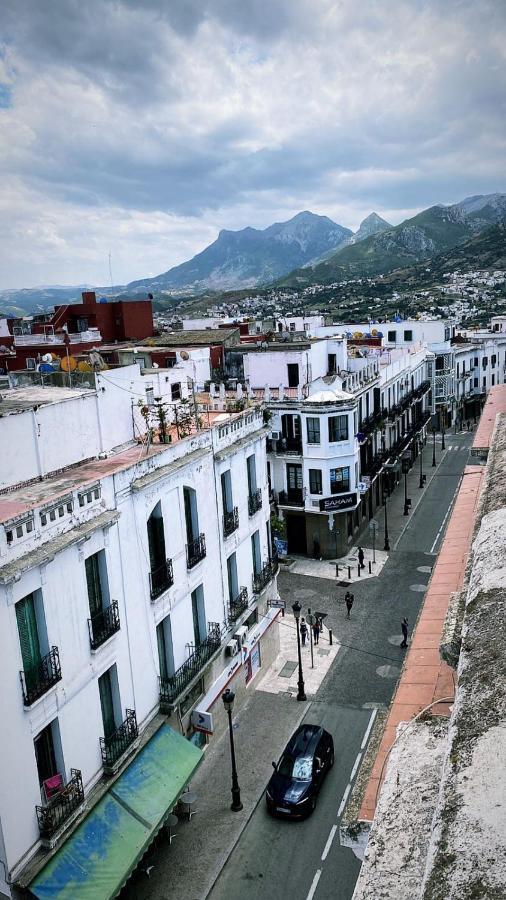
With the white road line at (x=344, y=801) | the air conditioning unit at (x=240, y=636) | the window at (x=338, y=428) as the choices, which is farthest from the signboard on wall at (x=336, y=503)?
the white road line at (x=344, y=801)

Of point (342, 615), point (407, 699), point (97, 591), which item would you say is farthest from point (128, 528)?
point (342, 615)

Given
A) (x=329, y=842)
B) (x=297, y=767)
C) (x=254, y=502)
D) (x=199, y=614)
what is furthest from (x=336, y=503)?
(x=329, y=842)

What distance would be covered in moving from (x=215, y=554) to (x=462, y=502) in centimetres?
1486

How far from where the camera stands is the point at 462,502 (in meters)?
10.8

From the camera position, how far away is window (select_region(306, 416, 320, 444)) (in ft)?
136

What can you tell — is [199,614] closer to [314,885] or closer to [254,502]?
[254,502]

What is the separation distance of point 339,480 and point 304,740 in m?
21.3

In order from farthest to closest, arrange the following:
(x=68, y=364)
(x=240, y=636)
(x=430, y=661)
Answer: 1. (x=240, y=636)
2. (x=68, y=364)
3. (x=430, y=661)

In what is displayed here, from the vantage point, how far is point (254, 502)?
2830 cm

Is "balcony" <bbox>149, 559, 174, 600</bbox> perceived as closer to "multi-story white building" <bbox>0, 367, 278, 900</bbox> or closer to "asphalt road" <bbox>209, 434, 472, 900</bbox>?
"multi-story white building" <bbox>0, 367, 278, 900</bbox>

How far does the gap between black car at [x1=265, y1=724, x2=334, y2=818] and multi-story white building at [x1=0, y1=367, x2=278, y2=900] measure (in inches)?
115

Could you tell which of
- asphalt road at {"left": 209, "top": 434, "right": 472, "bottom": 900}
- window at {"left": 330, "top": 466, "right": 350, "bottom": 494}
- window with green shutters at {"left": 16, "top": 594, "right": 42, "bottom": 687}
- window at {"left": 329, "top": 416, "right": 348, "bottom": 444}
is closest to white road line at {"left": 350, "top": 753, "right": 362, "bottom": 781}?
asphalt road at {"left": 209, "top": 434, "right": 472, "bottom": 900}

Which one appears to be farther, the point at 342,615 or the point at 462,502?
the point at 342,615

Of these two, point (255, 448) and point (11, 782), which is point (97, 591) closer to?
point (11, 782)
